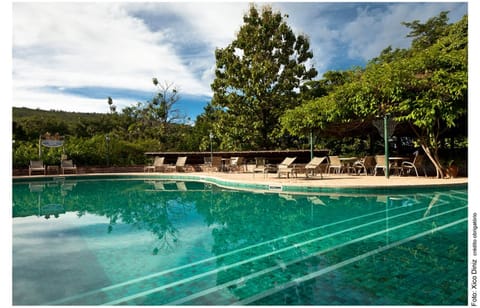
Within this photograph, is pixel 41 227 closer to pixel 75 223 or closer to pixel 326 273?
pixel 75 223

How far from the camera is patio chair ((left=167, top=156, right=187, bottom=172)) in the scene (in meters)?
17.0

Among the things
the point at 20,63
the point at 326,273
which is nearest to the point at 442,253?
the point at 326,273

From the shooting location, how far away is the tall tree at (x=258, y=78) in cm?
1917

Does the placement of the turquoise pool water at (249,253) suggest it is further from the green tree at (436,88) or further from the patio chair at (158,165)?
the patio chair at (158,165)

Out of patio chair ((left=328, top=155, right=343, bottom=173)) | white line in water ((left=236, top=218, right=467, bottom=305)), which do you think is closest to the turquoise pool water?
white line in water ((left=236, top=218, right=467, bottom=305))

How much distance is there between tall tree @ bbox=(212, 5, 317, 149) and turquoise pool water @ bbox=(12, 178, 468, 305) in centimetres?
1120

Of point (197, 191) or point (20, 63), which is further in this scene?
point (20, 63)

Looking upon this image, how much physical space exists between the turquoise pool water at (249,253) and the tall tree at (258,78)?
11.2 meters

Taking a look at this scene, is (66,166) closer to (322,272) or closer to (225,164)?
(225,164)

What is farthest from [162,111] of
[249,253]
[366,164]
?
[249,253]

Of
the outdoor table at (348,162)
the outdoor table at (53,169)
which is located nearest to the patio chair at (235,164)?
the outdoor table at (348,162)

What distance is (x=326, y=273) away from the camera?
361 cm

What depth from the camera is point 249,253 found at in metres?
4.45
